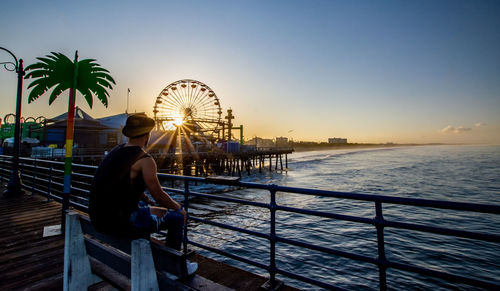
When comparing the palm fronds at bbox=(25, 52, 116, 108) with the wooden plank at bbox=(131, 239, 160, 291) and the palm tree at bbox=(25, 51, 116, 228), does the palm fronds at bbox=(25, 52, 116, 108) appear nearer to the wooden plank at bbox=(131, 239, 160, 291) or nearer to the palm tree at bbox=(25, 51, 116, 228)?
the palm tree at bbox=(25, 51, 116, 228)

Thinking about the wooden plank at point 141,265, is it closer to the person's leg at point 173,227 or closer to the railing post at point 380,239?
the person's leg at point 173,227

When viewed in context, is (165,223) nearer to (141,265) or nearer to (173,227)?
(173,227)

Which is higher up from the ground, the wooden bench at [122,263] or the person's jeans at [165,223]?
the person's jeans at [165,223]

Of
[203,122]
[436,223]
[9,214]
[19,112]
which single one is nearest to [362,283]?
[436,223]

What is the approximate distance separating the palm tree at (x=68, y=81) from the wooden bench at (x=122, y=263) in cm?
223

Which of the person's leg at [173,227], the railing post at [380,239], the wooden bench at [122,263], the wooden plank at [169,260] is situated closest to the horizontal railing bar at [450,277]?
the railing post at [380,239]

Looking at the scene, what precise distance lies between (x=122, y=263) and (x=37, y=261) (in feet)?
Answer: 9.01

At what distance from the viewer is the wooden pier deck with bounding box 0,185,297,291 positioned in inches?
109

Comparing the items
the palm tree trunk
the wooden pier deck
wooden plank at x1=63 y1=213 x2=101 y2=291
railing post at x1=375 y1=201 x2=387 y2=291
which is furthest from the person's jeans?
the palm tree trunk

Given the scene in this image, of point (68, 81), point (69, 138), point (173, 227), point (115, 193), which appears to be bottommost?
point (173, 227)

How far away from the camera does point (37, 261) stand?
3352 millimetres

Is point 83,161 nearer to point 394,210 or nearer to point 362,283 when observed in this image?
point 362,283

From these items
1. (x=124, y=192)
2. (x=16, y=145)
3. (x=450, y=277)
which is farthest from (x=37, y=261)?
(x=16, y=145)

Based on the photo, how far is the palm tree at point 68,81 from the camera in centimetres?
383
